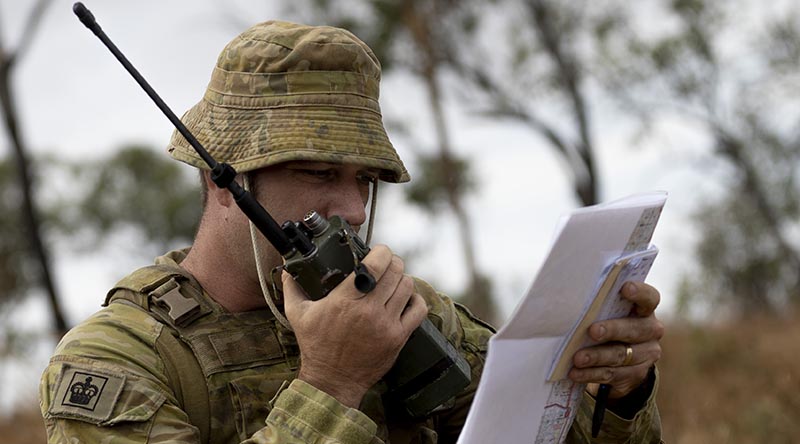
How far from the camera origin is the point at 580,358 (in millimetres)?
2438

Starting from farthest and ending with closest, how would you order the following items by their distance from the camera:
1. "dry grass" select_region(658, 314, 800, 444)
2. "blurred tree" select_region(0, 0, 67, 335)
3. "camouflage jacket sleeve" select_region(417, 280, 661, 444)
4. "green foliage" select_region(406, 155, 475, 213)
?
"green foliage" select_region(406, 155, 475, 213)
"blurred tree" select_region(0, 0, 67, 335)
"dry grass" select_region(658, 314, 800, 444)
"camouflage jacket sleeve" select_region(417, 280, 661, 444)

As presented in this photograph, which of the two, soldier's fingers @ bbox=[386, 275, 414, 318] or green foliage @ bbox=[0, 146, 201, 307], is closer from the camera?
soldier's fingers @ bbox=[386, 275, 414, 318]

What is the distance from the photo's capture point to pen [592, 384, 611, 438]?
2711mm

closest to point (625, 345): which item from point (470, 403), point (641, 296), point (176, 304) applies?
point (641, 296)

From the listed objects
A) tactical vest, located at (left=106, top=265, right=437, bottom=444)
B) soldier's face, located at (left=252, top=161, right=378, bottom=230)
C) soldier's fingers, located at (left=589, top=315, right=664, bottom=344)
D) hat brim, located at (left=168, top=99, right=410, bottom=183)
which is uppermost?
hat brim, located at (left=168, top=99, right=410, bottom=183)

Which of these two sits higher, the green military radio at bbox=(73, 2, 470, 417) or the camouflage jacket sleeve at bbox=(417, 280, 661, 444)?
the green military radio at bbox=(73, 2, 470, 417)

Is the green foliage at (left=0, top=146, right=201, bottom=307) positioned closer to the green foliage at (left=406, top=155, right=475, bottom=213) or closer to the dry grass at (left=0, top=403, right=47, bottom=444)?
the green foliage at (left=406, top=155, right=475, bottom=213)

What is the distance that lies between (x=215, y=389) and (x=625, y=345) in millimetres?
915

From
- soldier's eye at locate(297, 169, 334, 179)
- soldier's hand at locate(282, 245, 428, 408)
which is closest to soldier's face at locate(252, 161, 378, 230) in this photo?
soldier's eye at locate(297, 169, 334, 179)

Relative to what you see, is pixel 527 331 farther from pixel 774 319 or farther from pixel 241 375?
pixel 774 319

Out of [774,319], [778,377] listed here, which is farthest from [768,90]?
[778,377]

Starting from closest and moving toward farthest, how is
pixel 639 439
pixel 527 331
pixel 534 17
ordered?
pixel 527 331 < pixel 639 439 < pixel 534 17

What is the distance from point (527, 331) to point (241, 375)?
69cm

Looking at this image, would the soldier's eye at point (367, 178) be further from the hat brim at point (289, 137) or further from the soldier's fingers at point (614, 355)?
the soldier's fingers at point (614, 355)
